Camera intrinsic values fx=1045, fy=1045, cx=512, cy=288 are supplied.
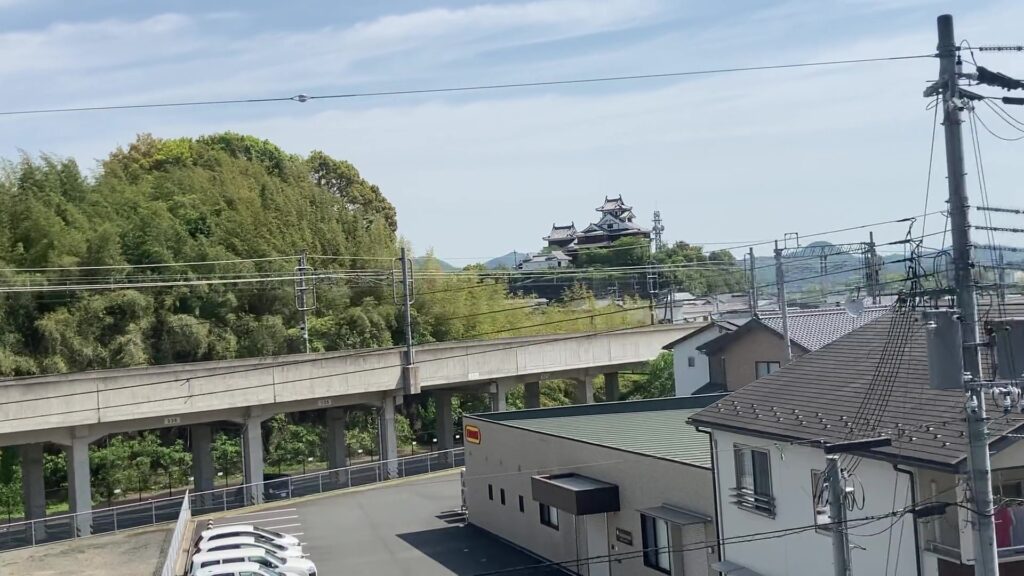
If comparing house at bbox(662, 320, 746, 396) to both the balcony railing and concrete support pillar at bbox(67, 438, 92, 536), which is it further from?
the balcony railing

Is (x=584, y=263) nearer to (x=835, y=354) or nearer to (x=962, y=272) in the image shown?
(x=835, y=354)

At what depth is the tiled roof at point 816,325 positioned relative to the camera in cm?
2723

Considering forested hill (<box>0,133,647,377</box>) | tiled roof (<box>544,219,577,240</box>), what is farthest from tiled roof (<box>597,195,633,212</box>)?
forested hill (<box>0,133,647,377</box>)

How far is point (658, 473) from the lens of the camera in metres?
17.1

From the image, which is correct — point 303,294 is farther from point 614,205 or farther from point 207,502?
point 614,205

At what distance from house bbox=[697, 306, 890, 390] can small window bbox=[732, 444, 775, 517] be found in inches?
499

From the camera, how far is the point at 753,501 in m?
14.4

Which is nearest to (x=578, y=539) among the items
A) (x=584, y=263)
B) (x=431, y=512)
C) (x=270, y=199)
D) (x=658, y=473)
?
(x=658, y=473)

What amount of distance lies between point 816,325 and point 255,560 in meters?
16.3

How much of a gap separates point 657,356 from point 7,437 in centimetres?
2551

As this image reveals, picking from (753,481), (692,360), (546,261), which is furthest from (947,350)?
(546,261)

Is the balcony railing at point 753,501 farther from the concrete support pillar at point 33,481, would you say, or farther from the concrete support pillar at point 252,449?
the concrete support pillar at point 33,481

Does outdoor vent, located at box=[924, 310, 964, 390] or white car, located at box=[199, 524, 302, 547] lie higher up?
outdoor vent, located at box=[924, 310, 964, 390]

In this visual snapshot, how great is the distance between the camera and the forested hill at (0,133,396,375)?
120 feet
